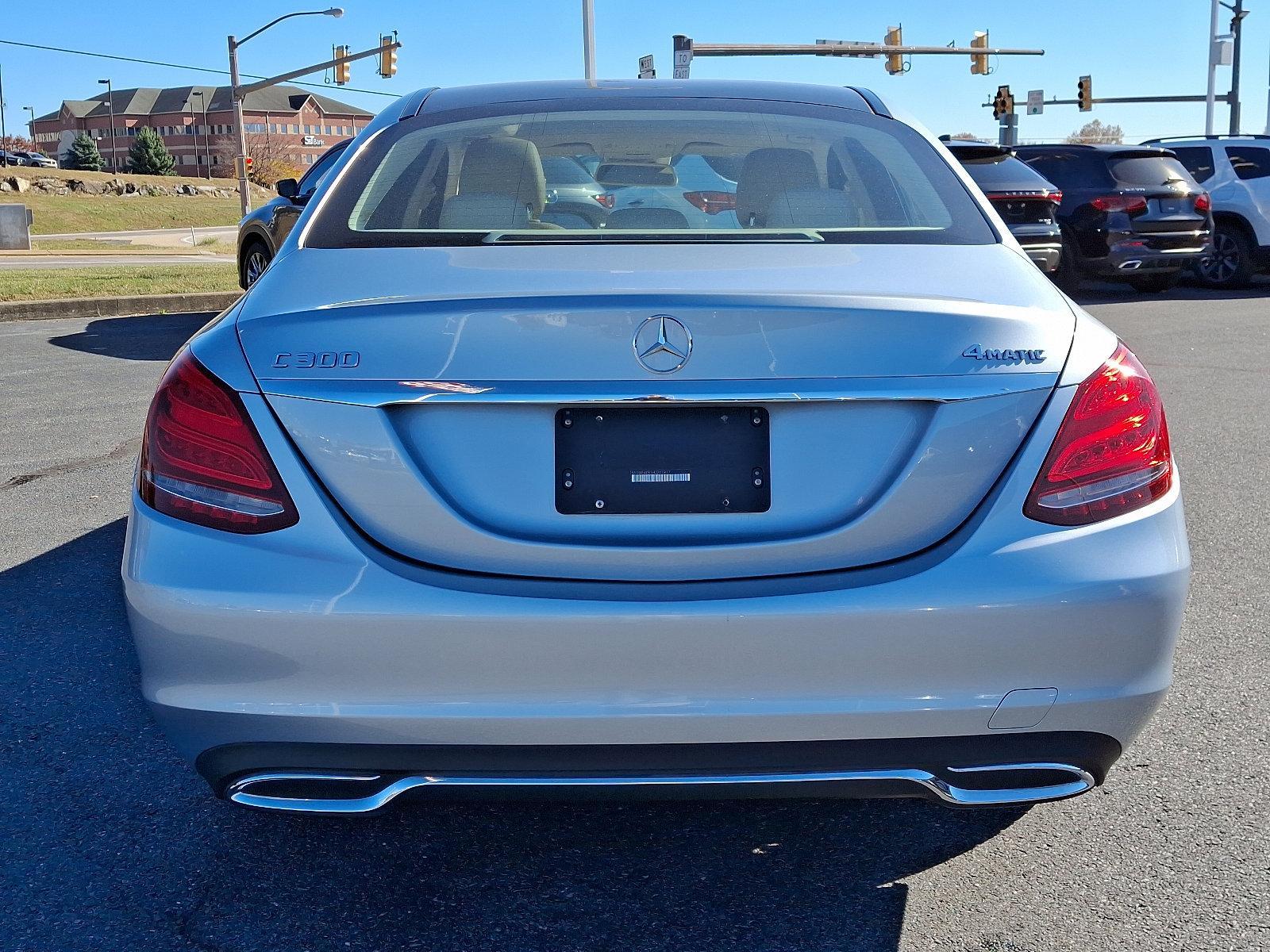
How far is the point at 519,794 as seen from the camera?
219cm

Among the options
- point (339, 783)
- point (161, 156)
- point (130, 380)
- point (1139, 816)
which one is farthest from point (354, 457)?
point (161, 156)

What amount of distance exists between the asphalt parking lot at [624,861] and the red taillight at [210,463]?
0.72 meters

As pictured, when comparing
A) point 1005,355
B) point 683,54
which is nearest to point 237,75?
point 683,54

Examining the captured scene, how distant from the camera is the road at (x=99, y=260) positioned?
81.9 feet

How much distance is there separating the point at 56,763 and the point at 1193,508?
4524 millimetres

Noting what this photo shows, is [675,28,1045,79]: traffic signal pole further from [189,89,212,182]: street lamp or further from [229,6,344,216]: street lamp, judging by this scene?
[189,89,212,182]: street lamp

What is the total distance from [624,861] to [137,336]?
1043 centimetres

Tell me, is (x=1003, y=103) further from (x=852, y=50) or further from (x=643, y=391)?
(x=643, y=391)

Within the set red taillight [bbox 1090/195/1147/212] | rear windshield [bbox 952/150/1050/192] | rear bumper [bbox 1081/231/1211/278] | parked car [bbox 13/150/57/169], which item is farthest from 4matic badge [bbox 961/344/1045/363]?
parked car [bbox 13/150/57/169]

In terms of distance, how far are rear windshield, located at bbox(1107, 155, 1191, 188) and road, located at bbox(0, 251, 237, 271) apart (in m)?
17.4

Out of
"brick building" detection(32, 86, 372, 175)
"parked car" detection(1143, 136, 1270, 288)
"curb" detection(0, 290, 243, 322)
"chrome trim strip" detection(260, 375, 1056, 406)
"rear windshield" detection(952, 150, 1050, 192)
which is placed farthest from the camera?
"brick building" detection(32, 86, 372, 175)

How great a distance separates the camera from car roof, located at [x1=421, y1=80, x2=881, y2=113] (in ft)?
10.9

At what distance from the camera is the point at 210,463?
221cm

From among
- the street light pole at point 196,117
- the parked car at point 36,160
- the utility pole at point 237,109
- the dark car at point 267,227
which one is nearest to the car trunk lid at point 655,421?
the dark car at point 267,227
